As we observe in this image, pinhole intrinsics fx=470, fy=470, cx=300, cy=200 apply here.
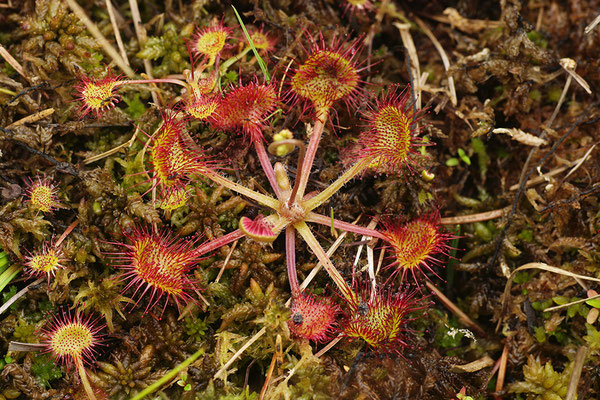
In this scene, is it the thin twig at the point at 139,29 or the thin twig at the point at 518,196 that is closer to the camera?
the thin twig at the point at 518,196

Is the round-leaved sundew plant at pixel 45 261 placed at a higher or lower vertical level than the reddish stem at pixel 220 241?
lower

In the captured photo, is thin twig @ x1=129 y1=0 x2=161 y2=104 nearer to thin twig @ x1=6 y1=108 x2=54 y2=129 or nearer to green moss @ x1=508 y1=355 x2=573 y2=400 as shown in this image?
thin twig @ x1=6 y1=108 x2=54 y2=129

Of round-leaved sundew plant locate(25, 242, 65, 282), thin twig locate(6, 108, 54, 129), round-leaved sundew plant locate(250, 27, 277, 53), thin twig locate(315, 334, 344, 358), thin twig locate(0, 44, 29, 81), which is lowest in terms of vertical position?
thin twig locate(315, 334, 344, 358)

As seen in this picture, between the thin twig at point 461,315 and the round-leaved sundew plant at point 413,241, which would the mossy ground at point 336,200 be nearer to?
the thin twig at point 461,315

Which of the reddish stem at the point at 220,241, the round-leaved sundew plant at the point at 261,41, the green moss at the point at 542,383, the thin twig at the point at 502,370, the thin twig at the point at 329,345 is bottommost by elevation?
the thin twig at the point at 502,370

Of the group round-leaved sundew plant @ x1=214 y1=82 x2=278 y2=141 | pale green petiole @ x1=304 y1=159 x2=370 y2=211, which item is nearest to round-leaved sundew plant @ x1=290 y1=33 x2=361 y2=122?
round-leaved sundew plant @ x1=214 y1=82 x2=278 y2=141

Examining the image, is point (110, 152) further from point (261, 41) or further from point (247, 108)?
point (261, 41)

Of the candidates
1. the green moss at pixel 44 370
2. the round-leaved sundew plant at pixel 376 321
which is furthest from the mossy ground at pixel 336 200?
the round-leaved sundew plant at pixel 376 321
